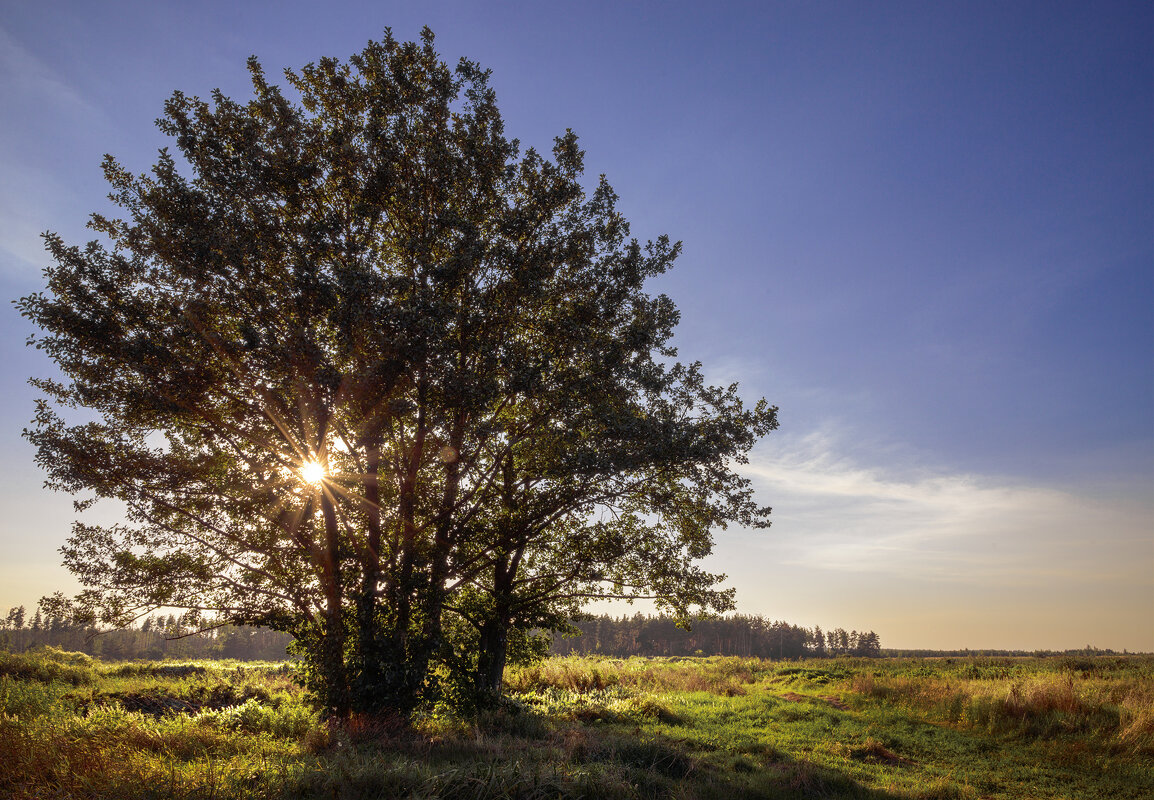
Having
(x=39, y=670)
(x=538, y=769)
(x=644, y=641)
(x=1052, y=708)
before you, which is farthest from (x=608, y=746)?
(x=644, y=641)

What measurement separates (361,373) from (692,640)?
402 ft

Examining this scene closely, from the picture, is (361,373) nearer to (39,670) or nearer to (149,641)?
(39,670)

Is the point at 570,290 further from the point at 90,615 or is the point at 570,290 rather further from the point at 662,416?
the point at 90,615

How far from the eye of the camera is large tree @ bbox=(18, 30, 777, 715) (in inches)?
542

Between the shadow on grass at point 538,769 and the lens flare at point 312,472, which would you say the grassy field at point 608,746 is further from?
the lens flare at point 312,472

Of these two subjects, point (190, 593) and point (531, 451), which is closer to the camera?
point (190, 593)

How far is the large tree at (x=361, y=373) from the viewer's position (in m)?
13.8

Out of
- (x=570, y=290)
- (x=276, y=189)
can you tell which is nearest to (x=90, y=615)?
(x=276, y=189)

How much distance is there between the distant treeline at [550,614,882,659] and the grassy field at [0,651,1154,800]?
9551 cm

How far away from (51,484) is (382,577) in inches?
323

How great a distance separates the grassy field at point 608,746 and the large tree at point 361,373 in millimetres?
3050

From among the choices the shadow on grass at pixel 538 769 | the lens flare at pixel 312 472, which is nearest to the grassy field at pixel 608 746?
the shadow on grass at pixel 538 769

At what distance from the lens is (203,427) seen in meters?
15.1

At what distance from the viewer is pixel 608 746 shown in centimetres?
1167
